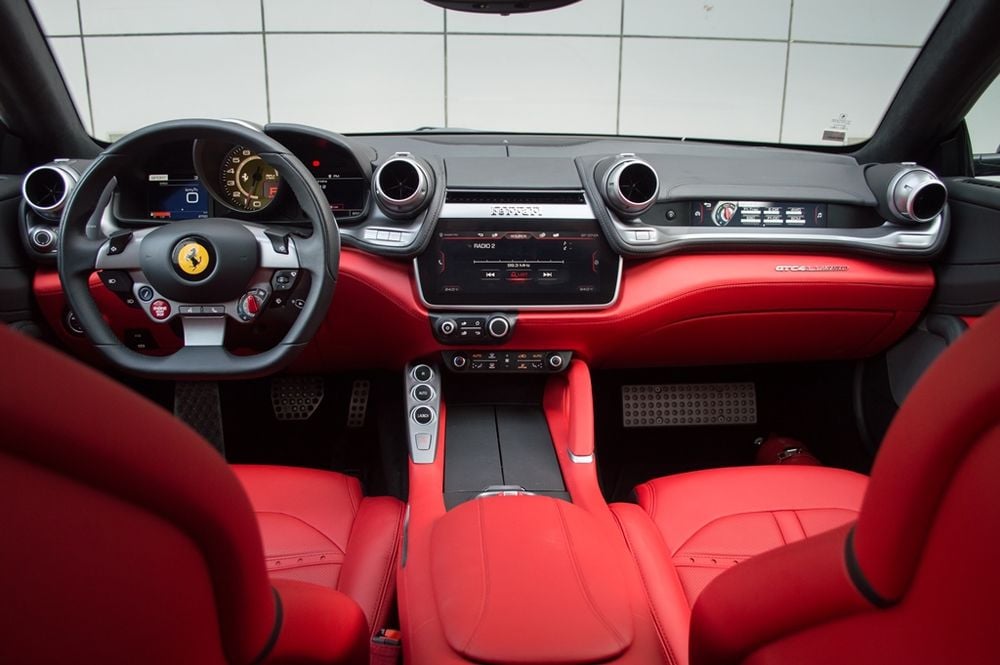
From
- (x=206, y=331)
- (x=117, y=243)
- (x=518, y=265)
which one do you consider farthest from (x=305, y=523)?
(x=518, y=265)

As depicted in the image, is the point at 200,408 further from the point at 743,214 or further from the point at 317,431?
the point at 743,214

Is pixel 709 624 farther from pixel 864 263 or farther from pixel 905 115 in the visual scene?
pixel 905 115

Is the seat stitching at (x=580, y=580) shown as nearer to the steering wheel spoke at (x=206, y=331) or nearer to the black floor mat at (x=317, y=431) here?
the steering wheel spoke at (x=206, y=331)

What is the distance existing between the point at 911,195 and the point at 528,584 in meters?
1.61

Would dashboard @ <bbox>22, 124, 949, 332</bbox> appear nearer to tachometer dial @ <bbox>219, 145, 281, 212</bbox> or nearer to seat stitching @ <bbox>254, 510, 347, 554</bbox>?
tachometer dial @ <bbox>219, 145, 281, 212</bbox>

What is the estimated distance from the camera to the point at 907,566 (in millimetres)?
562

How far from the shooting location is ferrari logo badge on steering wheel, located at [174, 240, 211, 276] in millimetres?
1326

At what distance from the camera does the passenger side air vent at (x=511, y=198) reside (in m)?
1.84

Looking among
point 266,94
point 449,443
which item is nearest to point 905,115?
point 449,443

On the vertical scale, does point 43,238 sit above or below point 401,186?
below

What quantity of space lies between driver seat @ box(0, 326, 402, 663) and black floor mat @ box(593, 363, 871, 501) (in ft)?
6.45

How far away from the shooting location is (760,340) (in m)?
2.14

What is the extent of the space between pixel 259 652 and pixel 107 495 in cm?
30

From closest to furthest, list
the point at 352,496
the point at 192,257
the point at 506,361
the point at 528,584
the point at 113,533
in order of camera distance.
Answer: the point at 113,533
the point at 528,584
the point at 192,257
the point at 352,496
the point at 506,361
